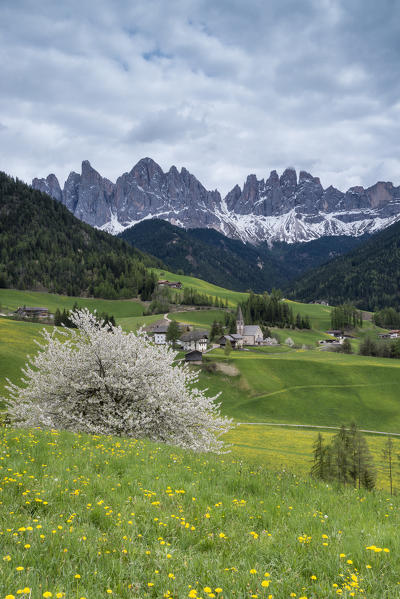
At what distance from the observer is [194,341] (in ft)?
422

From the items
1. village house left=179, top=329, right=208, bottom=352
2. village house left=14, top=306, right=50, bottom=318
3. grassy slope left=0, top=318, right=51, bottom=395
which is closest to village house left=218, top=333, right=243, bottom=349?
village house left=179, top=329, right=208, bottom=352

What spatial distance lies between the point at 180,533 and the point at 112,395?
Result: 636 inches

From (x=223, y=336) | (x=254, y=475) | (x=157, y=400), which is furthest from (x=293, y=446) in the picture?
(x=223, y=336)

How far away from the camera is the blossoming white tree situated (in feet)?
68.8

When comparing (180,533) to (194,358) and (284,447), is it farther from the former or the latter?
(194,358)

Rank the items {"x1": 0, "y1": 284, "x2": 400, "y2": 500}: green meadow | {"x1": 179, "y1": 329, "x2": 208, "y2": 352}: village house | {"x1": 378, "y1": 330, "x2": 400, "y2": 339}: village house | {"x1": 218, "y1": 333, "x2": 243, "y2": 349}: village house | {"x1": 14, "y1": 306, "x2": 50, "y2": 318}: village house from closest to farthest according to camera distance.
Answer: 1. {"x1": 0, "y1": 284, "x2": 400, "y2": 500}: green meadow
2. {"x1": 179, "y1": 329, "x2": 208, "y2": 352}: village house
3. {"x1": 218, "y1": 333, "x2": 243, "y2": 349}: village house
4. {"x1": 14, "y1": 306, "x2": 50, "y2": 318}: village house
5. {"x1": 378, "y1": 330, "x2": 400, "y2": 339}: village house

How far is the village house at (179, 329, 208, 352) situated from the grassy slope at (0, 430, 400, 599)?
11752 cm

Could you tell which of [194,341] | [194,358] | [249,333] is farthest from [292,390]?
[249,333]

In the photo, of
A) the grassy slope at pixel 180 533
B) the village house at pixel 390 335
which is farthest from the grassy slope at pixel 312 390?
the village house at pixel 390 335

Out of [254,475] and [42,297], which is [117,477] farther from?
[42,297]

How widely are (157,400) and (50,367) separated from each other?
6928 mm

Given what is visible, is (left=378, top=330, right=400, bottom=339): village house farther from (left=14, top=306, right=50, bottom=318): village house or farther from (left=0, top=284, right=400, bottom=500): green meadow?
(left=14, top=306, right=50, bottom=318): village house

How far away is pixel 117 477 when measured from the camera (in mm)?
9531

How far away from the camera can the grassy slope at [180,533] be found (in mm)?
4789
